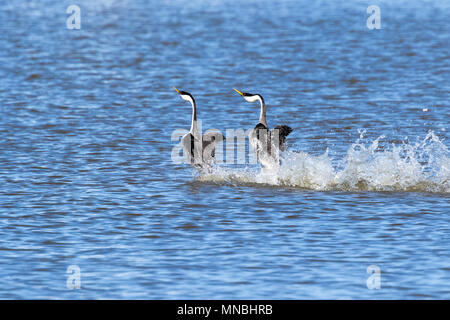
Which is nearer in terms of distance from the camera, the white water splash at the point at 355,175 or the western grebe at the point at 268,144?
the white water splash at the point at 355,175

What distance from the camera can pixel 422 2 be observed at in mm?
61406

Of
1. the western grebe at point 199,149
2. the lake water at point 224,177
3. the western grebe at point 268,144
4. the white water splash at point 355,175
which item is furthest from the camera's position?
the western grebe at point 199,149

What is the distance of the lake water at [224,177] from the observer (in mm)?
10734

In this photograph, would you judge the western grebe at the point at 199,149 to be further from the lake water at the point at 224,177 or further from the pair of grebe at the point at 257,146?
the lake water at the point at 224,177

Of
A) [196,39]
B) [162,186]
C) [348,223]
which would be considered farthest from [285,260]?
[196,39]

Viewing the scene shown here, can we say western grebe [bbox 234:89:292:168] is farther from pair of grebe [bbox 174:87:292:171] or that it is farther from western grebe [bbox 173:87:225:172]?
western grebe [bbox 173:87:225:172]

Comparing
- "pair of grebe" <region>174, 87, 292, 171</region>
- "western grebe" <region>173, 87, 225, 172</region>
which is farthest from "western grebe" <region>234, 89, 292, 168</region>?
"western grebe" <region>173, 87, 225, 172</region>

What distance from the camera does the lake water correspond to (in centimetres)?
1073

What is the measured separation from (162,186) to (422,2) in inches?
1950

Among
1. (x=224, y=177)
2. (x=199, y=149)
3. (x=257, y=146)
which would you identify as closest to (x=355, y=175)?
(x=257, y=146)

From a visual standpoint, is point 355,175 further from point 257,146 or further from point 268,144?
point 257,146

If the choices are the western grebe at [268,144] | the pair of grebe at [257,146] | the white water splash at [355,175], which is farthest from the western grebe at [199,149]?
the western grebe at [268,144]

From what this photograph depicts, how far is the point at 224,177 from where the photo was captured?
15961 mm

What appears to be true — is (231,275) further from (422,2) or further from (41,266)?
(422,2)
